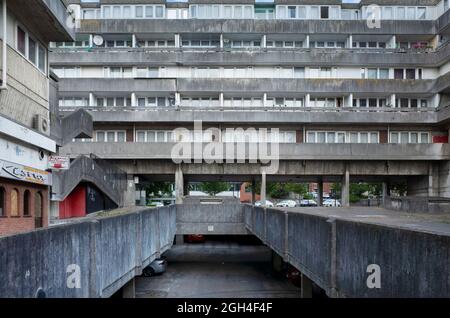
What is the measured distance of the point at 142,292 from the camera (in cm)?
2331

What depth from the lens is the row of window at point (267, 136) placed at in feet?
135

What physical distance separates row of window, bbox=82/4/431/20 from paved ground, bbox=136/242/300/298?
2273 cm

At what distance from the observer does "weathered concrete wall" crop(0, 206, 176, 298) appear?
557 cm

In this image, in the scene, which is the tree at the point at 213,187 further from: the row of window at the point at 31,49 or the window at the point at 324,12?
the row of window at the point at 31,49

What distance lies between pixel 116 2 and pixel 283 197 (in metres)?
59.1

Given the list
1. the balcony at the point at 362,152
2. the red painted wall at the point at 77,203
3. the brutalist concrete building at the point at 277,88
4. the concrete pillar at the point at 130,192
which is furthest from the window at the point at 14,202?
the brutalist concrete building at the point at 277,88

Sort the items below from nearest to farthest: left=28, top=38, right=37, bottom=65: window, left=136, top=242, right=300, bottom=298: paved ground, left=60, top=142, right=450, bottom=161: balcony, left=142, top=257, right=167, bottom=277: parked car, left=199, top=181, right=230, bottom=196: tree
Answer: left=28, top=38, right=37, bottom=65: window, left=136, top=242, right=300, bottom=298: paved ground, left=142, top=257, right=167, bottom=277: parked car, left=60, top=142, right=450, bottom=161: balcony, left=199, top=181, right=230, bottom=196: tree

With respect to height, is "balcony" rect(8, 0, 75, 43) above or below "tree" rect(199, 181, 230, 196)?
above

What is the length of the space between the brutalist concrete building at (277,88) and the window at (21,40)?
2143 centimetres

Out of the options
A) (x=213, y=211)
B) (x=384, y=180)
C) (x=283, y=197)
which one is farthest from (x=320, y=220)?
(x=283, y=197)

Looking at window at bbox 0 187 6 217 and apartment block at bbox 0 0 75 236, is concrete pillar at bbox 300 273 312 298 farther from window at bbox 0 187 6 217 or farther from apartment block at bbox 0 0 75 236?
window at bbox 0 187 6 217

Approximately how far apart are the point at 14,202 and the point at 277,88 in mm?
28875

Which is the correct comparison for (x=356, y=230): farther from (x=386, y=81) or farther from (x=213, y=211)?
(x=386, y=81)

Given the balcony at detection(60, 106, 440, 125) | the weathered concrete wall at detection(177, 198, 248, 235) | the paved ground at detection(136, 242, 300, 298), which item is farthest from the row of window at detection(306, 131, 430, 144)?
the weathered concrete wall at detection(177, 198, 248, 235)
